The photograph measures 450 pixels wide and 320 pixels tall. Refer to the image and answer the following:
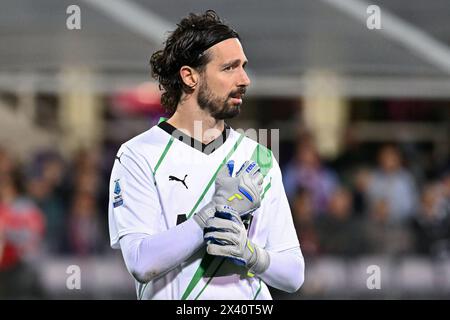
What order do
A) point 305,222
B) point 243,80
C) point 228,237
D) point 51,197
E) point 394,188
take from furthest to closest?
point 394,188 < point 51,197 < point 305,222 < point 243,80 < point 228,237

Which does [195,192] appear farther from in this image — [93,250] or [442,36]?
[442,36]

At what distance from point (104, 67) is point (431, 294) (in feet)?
17.0

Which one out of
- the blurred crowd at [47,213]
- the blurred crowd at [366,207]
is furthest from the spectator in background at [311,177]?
the blurred crowd at [47,213]

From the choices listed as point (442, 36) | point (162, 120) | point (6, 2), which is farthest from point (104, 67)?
point (162, 120)

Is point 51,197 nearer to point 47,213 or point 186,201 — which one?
point 47,213

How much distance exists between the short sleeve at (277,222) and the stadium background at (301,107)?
21.9 feet

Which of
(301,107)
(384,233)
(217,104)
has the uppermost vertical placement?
(301,107)

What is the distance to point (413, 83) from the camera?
1345 cm

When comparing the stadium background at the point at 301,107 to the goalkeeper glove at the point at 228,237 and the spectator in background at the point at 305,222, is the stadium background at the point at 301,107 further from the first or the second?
the goalkeeper glove at the point at 228,237

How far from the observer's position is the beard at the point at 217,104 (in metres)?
3.68

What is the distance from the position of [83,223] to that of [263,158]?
6.90 meters

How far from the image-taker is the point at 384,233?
10.8m

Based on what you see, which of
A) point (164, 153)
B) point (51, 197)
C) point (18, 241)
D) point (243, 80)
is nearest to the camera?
point (243, 80)

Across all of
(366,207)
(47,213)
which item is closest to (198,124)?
(47,213)
